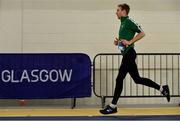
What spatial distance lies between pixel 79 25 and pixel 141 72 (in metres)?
1.80

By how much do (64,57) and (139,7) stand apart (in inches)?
93.6

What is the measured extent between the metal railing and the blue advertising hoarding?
102 cm

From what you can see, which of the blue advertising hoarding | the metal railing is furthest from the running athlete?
the metal railing

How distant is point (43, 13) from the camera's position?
10.2 meters

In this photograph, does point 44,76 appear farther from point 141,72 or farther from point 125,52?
point 141,72

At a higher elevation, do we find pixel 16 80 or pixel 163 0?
pixel 163 0

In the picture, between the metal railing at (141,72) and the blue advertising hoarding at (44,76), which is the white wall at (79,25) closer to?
the metal railing at (141,72)

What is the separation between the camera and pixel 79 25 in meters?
10.3

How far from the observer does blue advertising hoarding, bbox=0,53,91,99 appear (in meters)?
9.02

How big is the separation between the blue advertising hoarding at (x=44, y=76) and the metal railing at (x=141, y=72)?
40.2 inches

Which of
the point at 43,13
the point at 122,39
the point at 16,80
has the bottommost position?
the point at 16,80

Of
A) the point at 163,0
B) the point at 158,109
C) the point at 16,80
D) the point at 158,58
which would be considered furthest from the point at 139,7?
the point at 16,80

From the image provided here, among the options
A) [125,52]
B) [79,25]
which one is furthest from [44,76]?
[125,52]

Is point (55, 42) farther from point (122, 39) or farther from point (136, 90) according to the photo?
point (122, 39)
